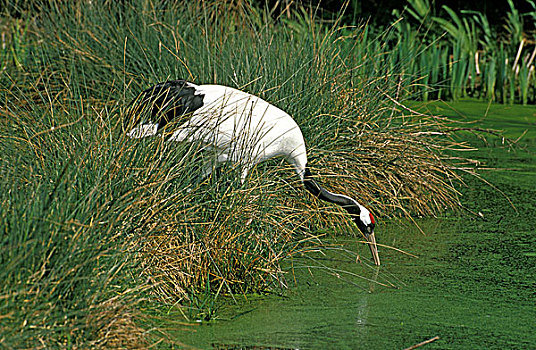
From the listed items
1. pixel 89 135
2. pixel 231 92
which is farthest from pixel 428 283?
pixel 89 135

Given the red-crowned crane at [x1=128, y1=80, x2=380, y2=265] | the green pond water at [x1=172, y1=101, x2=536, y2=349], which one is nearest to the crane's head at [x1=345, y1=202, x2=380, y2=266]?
the red-crowned crane at [x1=128, y1=80, x2=380, y2=265]

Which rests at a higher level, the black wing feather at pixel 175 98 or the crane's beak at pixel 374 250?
the black wing feather at pixel 175 98

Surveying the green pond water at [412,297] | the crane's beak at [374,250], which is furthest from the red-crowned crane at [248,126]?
the green pond water at [412,297]

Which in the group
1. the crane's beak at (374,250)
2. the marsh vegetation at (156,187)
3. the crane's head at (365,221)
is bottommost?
the crane's beak at (374,250)

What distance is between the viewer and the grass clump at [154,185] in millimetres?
2805

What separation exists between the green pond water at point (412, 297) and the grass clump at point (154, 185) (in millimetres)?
164

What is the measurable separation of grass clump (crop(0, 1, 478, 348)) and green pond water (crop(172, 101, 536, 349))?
164mm

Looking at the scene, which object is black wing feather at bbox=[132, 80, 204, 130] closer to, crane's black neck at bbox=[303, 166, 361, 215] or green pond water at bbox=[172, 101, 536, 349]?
crane's black neck at bbox=[303, 166, 361, 215]

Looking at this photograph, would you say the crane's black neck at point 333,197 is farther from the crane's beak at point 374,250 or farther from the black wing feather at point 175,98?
the black wing feather at point 175,98

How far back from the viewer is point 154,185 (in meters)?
3.38

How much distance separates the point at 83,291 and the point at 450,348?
133cm

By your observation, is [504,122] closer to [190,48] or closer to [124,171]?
[190,48]

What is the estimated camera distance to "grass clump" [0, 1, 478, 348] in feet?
9.20

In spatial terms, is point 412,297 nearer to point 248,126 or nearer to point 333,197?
point 333,197
